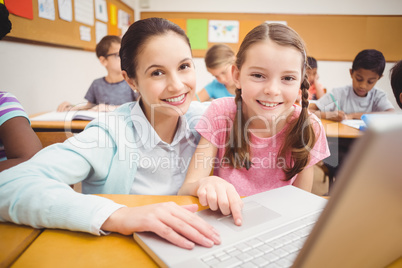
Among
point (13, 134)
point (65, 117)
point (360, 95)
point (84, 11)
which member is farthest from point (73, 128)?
point (360, 95)

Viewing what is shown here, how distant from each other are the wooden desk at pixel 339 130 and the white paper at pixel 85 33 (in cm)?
227

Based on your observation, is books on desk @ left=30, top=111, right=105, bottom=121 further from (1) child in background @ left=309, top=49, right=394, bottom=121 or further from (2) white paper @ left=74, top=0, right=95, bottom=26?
(1) child in background @ left=309, top=49, right=394, bottom=121

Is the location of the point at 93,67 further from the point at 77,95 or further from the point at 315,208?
the point at 315,208

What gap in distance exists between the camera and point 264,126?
102cm

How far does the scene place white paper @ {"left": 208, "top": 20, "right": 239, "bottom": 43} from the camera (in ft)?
12.8

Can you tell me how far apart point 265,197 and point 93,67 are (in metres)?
2.67

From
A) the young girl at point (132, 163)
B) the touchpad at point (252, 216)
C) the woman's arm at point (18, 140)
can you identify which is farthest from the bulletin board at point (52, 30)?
the touchpad at point (252, 216)

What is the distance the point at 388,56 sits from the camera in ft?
12.3

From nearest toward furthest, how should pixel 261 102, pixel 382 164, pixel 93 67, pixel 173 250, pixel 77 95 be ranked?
pixel 382 164
pixel 173 250
pixel 261 102
pixel 77 95
pixel 93 67

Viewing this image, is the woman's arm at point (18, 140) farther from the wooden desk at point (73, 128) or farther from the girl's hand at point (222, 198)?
the girl's hand at point (222, 198)

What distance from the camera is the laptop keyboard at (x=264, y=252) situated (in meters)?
0.39

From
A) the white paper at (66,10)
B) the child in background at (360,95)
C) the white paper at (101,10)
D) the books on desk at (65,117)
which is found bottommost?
the books on desk at (65,117)

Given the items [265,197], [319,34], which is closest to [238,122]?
[265,197]

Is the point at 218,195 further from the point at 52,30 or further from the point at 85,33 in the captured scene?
the point at 85,33
